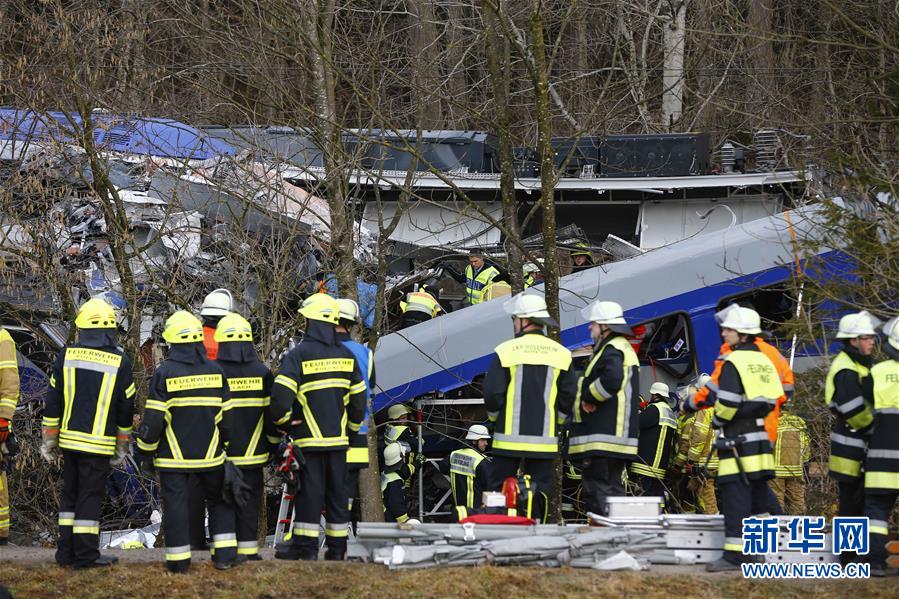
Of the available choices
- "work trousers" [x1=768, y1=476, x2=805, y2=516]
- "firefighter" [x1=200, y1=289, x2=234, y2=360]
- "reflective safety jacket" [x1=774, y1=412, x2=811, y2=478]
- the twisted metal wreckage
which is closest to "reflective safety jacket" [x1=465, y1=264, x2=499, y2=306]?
the twisted metal wreckage

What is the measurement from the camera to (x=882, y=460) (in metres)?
7.67

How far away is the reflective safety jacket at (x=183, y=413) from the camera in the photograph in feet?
25.4

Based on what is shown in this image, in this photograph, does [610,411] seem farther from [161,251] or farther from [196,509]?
[161,251]

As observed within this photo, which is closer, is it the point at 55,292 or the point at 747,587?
the point at 747,587

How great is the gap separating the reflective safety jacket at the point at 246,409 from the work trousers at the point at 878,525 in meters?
4.36

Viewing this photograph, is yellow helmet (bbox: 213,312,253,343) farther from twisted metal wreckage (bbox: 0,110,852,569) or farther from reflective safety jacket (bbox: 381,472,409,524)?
reflective safety jacket (bbox: 381,472,409,524)

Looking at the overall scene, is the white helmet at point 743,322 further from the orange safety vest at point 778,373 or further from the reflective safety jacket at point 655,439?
the reflective safety jacket at point 655,439

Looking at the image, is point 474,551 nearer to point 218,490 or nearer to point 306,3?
point 218,490

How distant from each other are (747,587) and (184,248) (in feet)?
23.3

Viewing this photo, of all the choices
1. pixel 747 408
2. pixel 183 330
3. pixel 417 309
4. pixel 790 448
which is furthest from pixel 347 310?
pixel 417 309

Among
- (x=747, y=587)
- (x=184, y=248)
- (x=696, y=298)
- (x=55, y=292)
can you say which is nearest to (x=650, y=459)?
(x=696, y=298)

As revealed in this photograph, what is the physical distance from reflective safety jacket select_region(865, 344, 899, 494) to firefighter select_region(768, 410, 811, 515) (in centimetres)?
257

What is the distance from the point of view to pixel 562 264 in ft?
54.3

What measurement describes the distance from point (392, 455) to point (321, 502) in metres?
3.50
